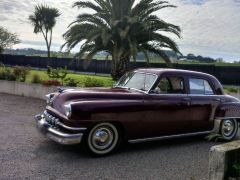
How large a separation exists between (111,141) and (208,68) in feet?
46.3

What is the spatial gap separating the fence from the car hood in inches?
382

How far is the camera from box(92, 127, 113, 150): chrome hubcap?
5926 mm

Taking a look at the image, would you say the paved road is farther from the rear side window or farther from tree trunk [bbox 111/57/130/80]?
tree trunk [bbox 111/57/130/80]

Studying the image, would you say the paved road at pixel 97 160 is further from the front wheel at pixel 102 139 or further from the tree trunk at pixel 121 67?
the tree trunk at pixel 121 67

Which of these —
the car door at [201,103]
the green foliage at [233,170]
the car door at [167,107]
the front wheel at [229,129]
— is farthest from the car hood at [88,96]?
the green foliage at [233,170]

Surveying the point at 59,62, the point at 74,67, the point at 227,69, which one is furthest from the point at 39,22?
the point at 227,69

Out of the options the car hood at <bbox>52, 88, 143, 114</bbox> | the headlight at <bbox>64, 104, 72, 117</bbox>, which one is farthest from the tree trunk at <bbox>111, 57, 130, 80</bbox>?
the headlight at <bbox>64, 104, 72, 117</bbox>

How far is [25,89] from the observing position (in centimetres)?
1459

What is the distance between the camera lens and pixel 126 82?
7238 millimetres

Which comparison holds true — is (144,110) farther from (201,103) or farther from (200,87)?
(200,87)

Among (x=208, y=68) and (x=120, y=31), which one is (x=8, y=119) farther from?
(x=208, y=68)

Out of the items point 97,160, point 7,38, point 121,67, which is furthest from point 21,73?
point 7,38

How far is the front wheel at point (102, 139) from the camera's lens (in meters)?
5.88

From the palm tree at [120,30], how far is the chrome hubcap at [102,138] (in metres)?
9.15
